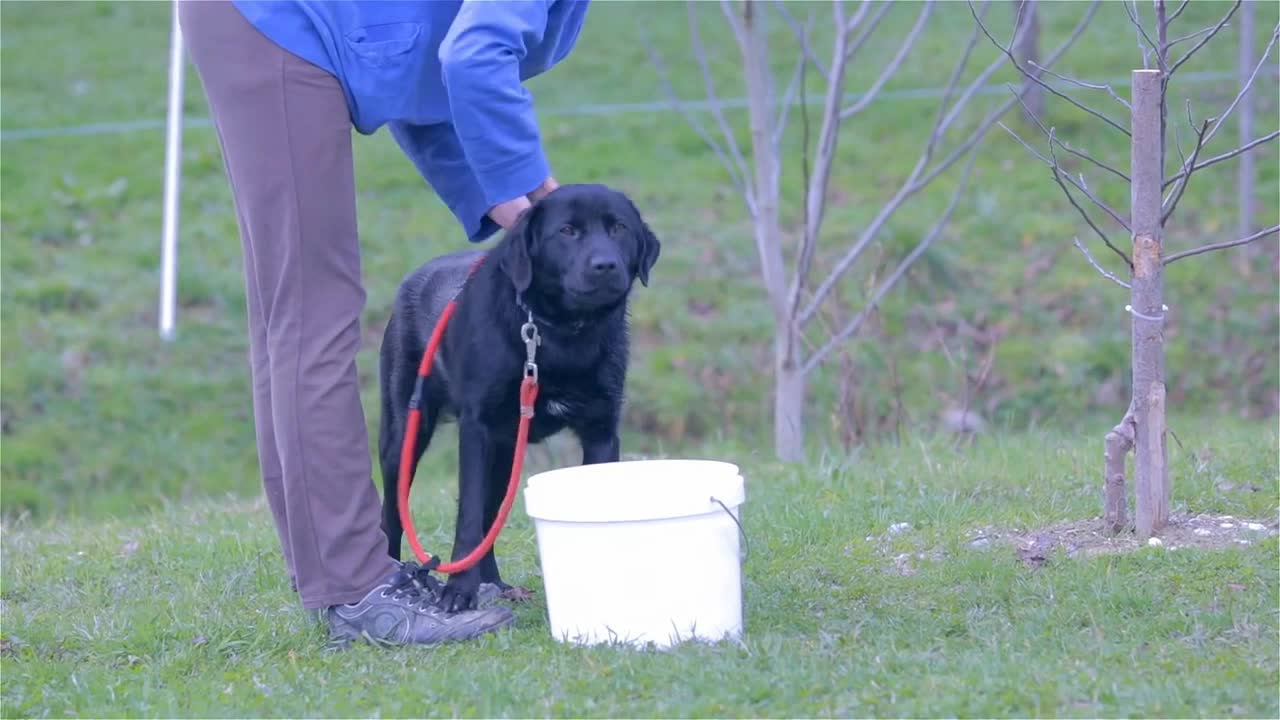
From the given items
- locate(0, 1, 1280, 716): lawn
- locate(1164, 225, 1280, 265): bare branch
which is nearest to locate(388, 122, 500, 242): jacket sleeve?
locate(0, 1, 1280, 716): lawn

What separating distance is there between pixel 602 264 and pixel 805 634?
0.99 metres

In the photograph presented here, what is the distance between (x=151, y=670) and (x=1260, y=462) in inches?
131

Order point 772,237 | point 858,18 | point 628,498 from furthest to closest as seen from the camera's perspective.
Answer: point 772,237 < point 858,18 < point 628,498

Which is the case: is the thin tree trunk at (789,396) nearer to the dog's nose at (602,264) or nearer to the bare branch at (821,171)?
the bare branch at (821,171)

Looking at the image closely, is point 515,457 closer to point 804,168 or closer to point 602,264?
point 602,264

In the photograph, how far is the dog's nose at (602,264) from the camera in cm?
342

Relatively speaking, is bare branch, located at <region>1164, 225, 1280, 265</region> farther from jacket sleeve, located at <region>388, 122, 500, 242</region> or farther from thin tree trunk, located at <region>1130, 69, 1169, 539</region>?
jacket sleeve, located at <region>388, 122, 500, 242</region>

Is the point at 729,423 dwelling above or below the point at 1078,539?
below

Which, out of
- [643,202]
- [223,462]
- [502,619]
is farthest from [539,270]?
[643,202]

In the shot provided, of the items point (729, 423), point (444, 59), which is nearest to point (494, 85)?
point (444, 59)

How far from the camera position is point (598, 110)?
11.1 metres

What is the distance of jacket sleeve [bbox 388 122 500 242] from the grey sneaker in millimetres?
903

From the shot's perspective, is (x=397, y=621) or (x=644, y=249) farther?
(x=644, y=249)

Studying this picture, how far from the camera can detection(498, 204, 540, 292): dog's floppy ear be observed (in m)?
3.42
